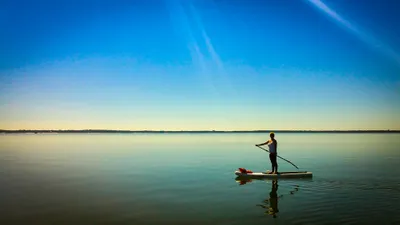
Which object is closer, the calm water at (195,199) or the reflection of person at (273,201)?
the calm water at (195,199)

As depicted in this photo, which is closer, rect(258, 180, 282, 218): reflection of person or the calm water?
the calm water

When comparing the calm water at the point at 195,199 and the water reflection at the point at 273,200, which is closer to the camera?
the calm water at the point at 195,199

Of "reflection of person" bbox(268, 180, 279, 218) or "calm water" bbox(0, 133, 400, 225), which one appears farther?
"reflection of person" bbox(268, 180, 279, 218)

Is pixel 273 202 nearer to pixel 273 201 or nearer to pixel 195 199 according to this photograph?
pixel 273 201

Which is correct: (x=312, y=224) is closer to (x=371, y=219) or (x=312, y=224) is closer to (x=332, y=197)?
(x=371, y=219)

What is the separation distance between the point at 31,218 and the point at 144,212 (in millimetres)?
4635

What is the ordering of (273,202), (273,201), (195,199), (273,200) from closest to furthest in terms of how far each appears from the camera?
(273,202) → (273,201) → (273,200) → (195,199)

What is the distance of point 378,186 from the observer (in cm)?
2181

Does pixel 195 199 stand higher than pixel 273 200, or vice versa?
pixel 273 200

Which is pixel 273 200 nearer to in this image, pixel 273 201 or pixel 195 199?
pixel 273 201

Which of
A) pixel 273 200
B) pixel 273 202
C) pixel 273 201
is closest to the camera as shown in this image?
pixel 273 202

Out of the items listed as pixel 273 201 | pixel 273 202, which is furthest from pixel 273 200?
pixel 273 202

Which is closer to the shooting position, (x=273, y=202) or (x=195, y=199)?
(x=273, y=202)

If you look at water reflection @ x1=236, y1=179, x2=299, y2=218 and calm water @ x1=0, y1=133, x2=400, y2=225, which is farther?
water reflection @ x1=236, y1=179, x2=299, y2=218
